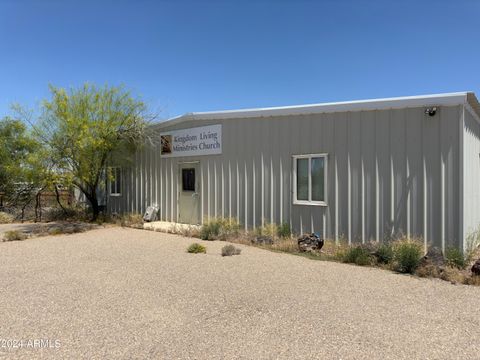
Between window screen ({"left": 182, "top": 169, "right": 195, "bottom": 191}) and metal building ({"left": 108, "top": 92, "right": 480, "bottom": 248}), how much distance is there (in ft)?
0.12

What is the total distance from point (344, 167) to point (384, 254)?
245 cm

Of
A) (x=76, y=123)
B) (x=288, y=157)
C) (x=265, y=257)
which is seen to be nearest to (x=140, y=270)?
(x=265, y=257)

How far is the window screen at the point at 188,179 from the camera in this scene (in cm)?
1337

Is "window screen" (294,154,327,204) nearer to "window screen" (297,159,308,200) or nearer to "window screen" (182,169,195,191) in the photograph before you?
"window screen" (297,159,308,200)

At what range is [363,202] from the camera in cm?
907

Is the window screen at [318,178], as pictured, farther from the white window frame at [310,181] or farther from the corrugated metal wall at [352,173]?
the corrugated metal wall at [352,173]

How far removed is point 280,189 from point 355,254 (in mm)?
3242

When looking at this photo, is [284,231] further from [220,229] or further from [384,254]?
[384,254]

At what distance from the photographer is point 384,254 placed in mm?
7770

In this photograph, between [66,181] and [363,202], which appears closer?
[363,202]

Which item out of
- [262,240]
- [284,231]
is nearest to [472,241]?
[284,231]

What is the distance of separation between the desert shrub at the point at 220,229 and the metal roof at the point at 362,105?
10.5ft

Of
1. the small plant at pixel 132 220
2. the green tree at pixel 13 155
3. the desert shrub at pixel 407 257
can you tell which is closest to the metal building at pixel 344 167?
the desert shrub at pixel 407 257

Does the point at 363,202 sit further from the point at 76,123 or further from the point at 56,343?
the point at 76,123
